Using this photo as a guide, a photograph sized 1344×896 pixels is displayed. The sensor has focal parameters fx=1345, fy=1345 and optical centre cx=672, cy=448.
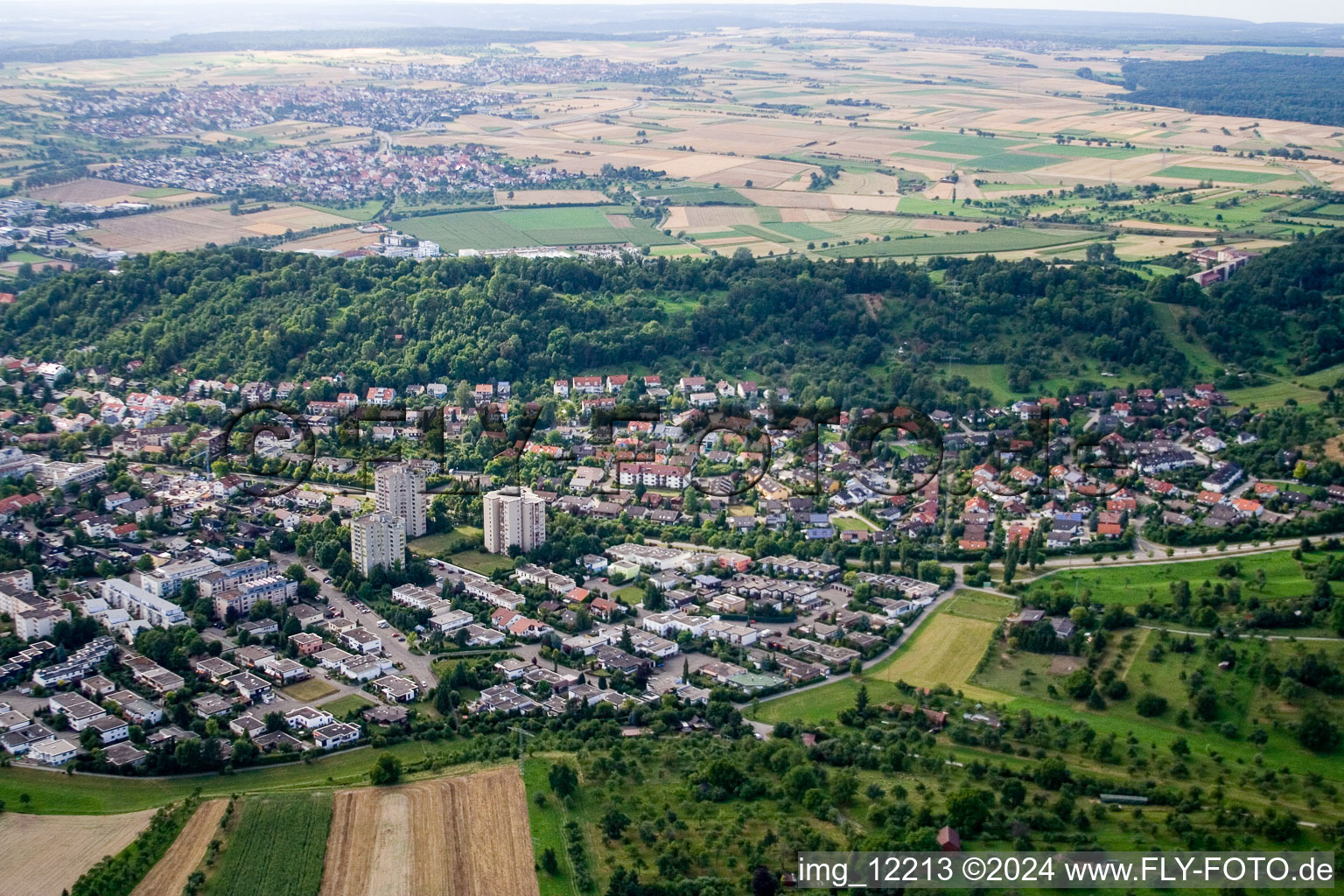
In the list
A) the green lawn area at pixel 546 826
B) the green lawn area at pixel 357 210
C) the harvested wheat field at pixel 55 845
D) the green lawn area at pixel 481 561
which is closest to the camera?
the harvested wheat field at pixel 55 845

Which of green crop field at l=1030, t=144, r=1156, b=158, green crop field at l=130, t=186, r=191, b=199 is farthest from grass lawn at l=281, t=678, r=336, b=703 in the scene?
green crop field at l=1030, t=144, r=1156, b=158

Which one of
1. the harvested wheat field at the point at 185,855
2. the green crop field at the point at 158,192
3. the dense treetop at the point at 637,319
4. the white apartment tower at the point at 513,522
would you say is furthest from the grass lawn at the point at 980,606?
the green crop field at the point at 158,192

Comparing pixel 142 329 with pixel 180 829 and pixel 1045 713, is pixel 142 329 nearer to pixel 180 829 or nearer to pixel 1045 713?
pixel 180 829

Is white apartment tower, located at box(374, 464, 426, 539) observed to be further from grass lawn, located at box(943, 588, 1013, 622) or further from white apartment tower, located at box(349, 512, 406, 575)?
grass lawn, located at box(943, 588, 1013, 622)

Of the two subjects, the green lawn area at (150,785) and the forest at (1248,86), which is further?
the forest at (1248,86)

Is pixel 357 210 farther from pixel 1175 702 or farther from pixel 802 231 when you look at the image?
pixel 1175 702

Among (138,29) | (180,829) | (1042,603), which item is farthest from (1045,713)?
(138,29)

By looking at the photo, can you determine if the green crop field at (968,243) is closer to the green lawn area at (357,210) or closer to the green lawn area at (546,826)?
the green lawn area at (357,210)
